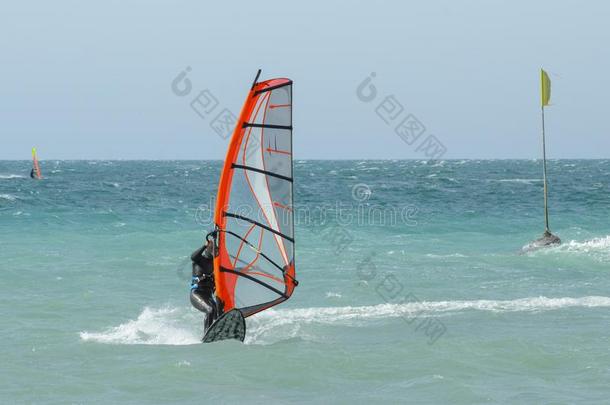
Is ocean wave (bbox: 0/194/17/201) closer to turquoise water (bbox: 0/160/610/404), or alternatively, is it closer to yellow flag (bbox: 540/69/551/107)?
turquoise water (bbox: 0/160/610/404)

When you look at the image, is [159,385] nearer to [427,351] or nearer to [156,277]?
[427,351]

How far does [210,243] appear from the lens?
9.52 m

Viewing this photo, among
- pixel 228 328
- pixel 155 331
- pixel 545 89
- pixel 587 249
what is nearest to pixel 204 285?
pixel 228 328

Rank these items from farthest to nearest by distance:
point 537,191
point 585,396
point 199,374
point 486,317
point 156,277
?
point 537,191 < point 156,277 < point 486,317 < point 199,374 < point 585,396

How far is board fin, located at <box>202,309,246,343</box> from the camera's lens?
31.5 feet

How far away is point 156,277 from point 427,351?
8.13 metres

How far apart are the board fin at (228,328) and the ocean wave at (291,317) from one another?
508 mm

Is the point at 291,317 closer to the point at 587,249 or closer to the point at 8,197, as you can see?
the point at 587,249

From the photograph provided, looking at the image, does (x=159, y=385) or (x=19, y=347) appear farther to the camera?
(x=19, y=347)

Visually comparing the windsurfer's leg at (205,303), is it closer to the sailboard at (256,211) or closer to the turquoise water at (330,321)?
the sailboard at (256,211)

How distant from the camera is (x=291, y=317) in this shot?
40.4ft

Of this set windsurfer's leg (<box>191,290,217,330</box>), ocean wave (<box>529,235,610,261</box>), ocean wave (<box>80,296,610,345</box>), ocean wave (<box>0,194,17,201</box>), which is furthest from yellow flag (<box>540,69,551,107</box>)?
ocean wave (<box>0,194,17,201</box>)

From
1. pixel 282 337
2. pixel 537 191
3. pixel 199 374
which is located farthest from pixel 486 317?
pixel 537 191

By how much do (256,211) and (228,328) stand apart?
1.52 metres
